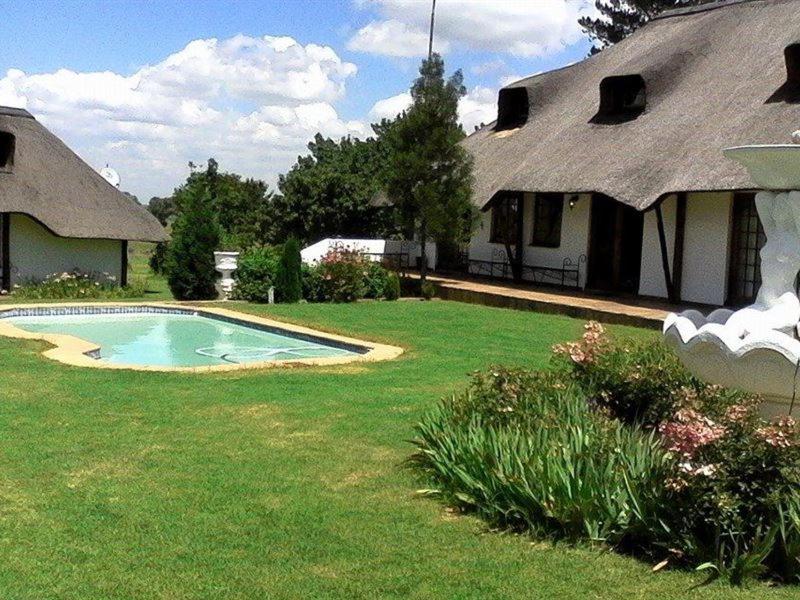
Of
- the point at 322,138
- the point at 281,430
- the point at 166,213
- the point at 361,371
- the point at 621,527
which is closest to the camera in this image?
the point at 621,527

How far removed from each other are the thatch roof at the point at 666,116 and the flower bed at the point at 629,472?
432 inches

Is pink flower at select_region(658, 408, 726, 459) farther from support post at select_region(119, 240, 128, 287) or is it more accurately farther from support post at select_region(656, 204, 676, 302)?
support post at select_region(119, 240, 128, 287)

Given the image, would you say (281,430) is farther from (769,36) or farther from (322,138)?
(322,138)

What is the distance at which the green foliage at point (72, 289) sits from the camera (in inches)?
870

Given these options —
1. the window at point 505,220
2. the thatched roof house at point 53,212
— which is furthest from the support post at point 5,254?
the window at point 505,220

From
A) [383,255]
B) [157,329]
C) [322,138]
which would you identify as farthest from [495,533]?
[322,138]

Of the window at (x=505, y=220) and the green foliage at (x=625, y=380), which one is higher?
the window at (x=505, y=220)

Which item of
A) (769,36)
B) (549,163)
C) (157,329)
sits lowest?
(157,329)

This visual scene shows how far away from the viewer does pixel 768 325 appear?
6.74 metres

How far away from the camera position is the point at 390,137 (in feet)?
74.8

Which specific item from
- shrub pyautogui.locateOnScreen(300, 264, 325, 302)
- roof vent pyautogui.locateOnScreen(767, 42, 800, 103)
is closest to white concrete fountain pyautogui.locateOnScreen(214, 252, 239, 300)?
shrub pyautogui.locateOnScreen(300, 264, 325, 302)

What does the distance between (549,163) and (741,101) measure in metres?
4.61

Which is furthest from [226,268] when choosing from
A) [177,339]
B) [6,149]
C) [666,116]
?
[666,116]

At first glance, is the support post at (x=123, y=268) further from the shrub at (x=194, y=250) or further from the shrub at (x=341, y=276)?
the shrub at (x=341, y=276)
